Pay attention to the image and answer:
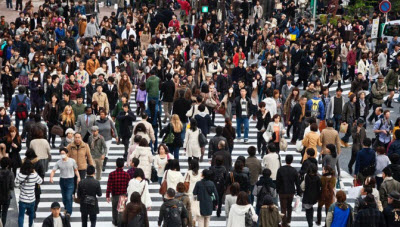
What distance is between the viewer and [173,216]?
16.2 m

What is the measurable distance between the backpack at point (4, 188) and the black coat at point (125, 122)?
494cm

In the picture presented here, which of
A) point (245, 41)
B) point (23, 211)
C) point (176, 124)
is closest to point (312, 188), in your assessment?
point (176, 124)

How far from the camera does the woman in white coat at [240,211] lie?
1599 cm

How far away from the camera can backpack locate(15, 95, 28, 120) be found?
23.8 meters

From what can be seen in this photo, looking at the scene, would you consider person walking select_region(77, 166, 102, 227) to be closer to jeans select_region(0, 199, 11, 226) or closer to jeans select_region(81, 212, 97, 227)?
jeans select_region(81, 212, 97, 227)

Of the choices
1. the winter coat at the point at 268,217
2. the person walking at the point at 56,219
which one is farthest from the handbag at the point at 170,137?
the person walking at the point at 56,219

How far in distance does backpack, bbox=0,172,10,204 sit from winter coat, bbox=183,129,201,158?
174 inches

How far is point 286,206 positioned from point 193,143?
10.1 feet

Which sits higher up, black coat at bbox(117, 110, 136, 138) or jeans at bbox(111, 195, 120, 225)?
black coat at bbox(117, 110, 136, 138)

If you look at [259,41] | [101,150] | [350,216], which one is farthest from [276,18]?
[350,216]

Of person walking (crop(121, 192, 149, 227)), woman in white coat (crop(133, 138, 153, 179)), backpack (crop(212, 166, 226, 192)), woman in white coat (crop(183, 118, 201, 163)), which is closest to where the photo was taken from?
person walking (crop(121, 192, 149, 227))

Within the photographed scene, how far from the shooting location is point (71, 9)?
41.7 metres

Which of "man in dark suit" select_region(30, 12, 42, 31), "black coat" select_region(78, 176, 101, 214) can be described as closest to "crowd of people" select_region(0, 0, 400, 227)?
"black coat" select_region(78, 176, 101, 214)

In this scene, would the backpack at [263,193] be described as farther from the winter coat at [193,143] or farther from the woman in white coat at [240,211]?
the winter coat at [193,143]
